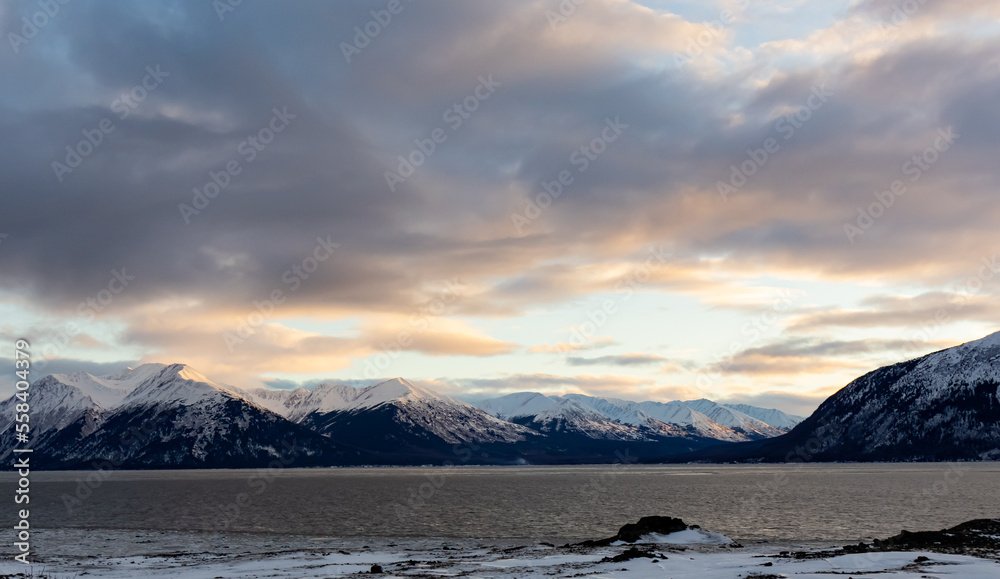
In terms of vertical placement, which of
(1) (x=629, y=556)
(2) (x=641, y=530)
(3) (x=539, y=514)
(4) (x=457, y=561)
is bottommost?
(3) (x=539, y=514)

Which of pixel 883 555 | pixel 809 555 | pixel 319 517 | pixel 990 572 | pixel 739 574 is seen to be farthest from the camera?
pixel 319 517

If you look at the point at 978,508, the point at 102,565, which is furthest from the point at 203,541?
the point at 978,508

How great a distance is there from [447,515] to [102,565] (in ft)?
196

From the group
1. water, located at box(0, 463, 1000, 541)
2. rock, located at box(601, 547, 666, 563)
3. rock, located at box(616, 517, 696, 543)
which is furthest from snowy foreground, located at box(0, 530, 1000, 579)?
water, located at box(0, 463, 1000, 541)

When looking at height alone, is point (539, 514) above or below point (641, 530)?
below

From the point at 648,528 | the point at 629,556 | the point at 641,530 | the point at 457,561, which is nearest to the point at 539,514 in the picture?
the point at 648,528

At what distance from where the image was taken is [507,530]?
88.4 meters

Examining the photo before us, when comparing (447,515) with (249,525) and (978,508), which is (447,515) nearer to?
(249,525)

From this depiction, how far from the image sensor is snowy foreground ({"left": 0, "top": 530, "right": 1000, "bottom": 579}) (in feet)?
151

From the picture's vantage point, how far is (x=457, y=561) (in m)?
57.4

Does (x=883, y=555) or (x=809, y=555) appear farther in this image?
(x=809, y=555)

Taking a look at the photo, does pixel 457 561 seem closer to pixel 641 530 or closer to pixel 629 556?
pixel 629 556

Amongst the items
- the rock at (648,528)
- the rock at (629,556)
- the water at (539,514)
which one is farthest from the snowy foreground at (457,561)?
the water at (539,514)

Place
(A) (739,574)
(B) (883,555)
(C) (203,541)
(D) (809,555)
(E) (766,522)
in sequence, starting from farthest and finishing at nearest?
(E) (766,522) < (C) (203,541) < (D) (809,555) < (B) (883,555) < (A) (739,574)
